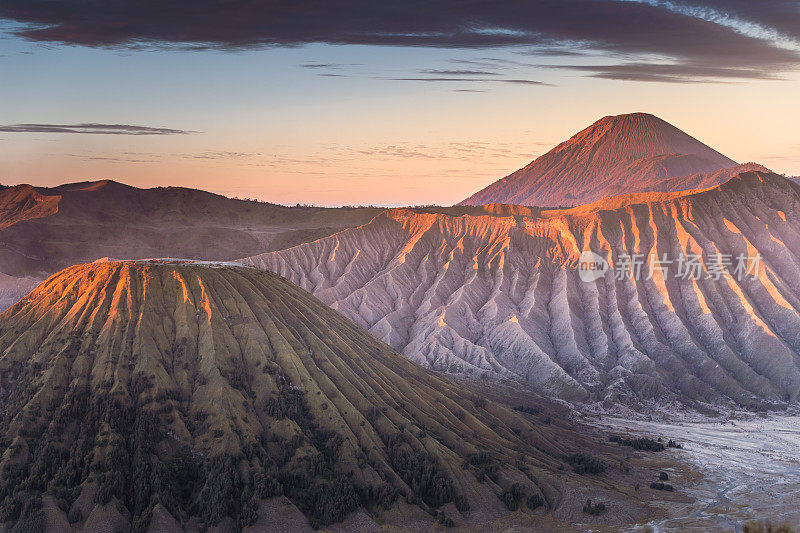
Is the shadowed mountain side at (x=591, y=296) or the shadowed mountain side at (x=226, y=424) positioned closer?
the shadowed mountain side at (x=226, y=424)

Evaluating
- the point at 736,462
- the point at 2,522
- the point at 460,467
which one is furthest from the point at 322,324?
the point at 736,462

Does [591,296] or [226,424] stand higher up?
[591,296]

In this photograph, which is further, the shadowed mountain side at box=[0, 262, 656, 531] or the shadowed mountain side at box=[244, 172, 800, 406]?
the shadowed mountain side at box=[244, 172, 800, 406]

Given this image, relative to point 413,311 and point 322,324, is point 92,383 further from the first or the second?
point 413,311
